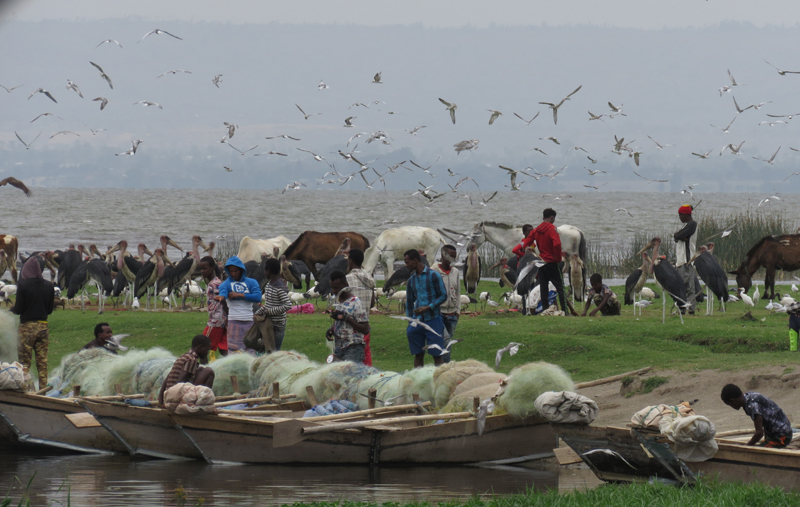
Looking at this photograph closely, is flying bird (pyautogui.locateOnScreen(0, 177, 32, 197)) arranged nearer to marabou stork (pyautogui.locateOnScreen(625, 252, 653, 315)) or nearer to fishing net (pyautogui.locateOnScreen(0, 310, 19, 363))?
fishing net (pyautogui.locateOnScreen(0, 310, 19, 363))

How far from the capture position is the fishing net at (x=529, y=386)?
32.6ft

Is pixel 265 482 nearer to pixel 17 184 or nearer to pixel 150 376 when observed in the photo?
pixel 150 376

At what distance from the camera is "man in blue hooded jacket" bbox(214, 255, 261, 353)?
13.5 m

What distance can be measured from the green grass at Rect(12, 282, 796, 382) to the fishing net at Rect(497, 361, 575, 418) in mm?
4264

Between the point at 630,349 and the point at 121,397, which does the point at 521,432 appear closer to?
the point at 121,397

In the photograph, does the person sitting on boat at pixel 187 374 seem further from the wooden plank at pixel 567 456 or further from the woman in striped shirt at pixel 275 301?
the wooden plank at pixel 567 456

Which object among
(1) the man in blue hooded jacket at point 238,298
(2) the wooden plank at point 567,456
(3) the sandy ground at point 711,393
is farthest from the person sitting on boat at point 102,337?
(2) the wooden plank at point 567,456

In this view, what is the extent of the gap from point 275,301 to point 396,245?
18959 mm

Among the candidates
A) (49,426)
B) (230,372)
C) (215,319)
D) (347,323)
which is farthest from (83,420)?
(347,323)

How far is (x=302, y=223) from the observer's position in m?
79.2

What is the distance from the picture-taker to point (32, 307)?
13406 millimetres

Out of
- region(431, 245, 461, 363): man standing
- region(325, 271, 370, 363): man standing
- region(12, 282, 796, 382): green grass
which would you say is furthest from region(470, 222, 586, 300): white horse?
region(325, 271, 370, 363): man standing

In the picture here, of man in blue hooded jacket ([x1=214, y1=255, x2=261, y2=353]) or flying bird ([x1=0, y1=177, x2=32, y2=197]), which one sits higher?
flying bird ([x1=0, y1=177, x2=32, y2=197])

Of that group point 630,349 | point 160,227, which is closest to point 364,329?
point 630,349
